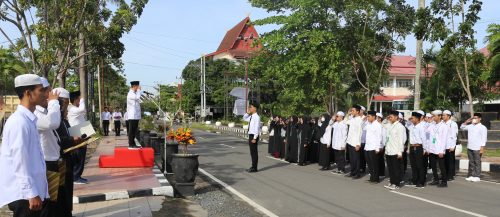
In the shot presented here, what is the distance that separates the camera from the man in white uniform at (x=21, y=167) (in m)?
3.73

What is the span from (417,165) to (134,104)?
22.7 feet

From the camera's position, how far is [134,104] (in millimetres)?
12289

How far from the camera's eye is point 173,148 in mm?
12586

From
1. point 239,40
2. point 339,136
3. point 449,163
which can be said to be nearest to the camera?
point 449,163

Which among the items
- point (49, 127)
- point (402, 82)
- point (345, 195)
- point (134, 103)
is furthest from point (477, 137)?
point (402, 82)

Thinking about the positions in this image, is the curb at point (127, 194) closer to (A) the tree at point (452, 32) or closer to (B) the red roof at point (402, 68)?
(A) the tree at point (452, 32)

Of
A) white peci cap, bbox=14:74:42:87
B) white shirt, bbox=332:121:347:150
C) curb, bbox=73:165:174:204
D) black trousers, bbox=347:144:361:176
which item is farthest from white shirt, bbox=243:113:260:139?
white peci cap, bbox=14:74:42:87

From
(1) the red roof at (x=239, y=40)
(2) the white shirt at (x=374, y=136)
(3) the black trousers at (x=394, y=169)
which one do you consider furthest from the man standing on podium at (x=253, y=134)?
(1) the red roof at (x=239, y=40)

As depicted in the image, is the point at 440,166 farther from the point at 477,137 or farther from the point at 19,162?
the point at 19,162

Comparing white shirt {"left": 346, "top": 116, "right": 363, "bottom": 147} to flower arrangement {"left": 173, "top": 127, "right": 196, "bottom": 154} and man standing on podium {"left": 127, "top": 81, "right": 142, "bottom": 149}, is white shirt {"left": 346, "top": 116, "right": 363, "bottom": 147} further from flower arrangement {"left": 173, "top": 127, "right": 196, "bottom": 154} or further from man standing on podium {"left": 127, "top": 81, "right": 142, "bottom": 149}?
man standing on podium {"left": 127, "top": 81, "right": 142, "bottom": 149}

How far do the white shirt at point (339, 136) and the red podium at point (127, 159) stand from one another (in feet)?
16.7

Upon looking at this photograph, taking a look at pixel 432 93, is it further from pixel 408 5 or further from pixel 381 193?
pixel 381 193

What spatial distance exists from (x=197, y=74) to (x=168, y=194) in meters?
56.4

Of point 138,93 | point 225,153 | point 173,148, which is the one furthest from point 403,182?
point 225,153
